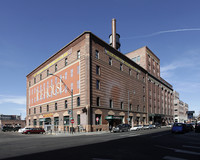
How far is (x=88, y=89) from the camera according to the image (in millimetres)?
40469

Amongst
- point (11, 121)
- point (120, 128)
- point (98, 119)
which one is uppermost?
point (98, 119)

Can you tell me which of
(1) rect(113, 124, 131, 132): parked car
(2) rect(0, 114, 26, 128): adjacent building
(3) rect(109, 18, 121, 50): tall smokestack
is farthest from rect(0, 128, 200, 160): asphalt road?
(2) rect(0, 114, 26, 128): adjacent building

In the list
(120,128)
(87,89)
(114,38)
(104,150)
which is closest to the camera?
(104,150)

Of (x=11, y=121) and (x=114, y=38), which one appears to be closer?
(x=114, y=38)

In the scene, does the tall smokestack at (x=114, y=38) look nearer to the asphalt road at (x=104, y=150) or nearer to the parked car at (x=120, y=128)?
the parked car at (x=120, y=128)

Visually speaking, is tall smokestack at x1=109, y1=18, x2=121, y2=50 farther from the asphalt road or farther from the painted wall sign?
the asphalt road

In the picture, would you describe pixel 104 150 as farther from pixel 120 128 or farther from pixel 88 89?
pixel 88 89

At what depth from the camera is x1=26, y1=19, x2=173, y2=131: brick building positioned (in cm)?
4194

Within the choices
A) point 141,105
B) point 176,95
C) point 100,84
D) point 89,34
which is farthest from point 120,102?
point 176,95

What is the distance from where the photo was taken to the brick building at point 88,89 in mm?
41938

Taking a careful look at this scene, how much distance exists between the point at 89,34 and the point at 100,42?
15.1 ft

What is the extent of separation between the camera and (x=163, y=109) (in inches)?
3494

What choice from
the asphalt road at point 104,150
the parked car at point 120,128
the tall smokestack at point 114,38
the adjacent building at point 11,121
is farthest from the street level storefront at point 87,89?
the adjacent building at point 11,121

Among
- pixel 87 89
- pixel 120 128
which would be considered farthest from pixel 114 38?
pixel 120 128
